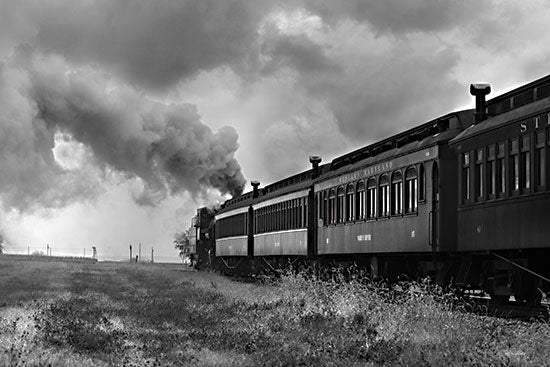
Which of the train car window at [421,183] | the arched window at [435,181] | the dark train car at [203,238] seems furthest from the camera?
the dark train car at [203,238]

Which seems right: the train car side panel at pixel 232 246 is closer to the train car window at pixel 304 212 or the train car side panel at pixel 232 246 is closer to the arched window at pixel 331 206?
the train car window at pixel 304 212

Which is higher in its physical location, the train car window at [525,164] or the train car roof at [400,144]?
the train car roof at [400,144]

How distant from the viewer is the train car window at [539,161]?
614 inches

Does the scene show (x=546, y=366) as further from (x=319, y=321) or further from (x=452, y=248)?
(x=452, y=248)

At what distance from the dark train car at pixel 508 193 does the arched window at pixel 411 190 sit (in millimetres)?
2033

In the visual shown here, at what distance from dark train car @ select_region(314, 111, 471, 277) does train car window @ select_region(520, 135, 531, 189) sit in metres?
3.71

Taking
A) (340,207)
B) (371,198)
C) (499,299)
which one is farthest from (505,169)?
(340,207)

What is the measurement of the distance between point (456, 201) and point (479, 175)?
1487 mm

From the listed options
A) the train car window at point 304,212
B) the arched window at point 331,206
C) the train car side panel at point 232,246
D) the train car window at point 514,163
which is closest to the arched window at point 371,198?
the arched window at point 331,206

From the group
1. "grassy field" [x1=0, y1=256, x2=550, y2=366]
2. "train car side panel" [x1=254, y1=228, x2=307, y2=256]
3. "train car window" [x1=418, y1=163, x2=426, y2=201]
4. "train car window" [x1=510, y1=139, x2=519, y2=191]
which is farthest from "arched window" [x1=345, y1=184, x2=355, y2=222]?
"train car window" [x1=510, y1=139, x2=519, y2=191]

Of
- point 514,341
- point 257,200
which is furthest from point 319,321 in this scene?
point 257,200

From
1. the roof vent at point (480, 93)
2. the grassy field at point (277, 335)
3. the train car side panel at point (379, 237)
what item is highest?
the roof vent at point (480, 93)

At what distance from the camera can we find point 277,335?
14.5 metres

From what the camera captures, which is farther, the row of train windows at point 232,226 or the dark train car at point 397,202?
the row of train windows at point 232,226
